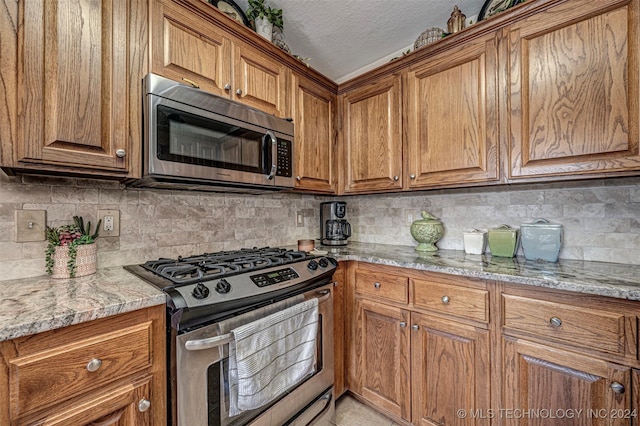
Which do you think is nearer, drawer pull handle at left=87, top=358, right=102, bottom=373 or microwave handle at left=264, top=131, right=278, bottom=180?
drawer pull handle at left=87, top=358, right=102, bottom=373

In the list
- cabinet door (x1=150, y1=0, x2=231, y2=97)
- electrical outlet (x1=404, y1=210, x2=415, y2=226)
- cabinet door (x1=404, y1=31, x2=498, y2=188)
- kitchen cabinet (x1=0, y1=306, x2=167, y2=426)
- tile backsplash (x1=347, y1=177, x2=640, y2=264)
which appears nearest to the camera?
kitchen cabinet (x1=0, y1=306, x2=167, y2=426)

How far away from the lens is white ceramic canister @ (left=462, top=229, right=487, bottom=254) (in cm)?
169

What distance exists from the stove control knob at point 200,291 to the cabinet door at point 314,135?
0.99 metres

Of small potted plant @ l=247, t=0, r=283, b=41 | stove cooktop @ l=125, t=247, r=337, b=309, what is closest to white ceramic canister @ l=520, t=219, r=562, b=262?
stove cooktop @ l=125, t=247, r=337, b=309

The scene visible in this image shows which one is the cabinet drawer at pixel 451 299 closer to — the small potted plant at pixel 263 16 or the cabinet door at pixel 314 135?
the cabinet door at pixel 314 135

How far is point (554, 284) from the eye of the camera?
41.5 inches

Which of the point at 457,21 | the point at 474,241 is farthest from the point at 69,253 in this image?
the point at 457,21

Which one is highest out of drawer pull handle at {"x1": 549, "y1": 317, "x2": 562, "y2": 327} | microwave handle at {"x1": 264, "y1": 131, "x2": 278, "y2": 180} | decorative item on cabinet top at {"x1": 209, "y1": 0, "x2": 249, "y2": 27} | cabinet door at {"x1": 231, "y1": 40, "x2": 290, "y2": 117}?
decorative item on cabinet top at {"x1": 209, "y1": 0, "x2": 249, "y2": 27}

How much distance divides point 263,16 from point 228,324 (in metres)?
1.75

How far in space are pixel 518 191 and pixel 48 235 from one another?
242cm

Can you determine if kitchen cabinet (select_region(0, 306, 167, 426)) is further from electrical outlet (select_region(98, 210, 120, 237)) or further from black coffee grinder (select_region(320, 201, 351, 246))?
black coffee grinder (select_region(320, 201, 351, 246))

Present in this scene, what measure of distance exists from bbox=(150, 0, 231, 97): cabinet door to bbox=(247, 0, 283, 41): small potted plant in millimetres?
339

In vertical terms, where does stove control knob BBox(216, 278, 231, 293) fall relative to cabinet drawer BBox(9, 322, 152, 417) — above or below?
above

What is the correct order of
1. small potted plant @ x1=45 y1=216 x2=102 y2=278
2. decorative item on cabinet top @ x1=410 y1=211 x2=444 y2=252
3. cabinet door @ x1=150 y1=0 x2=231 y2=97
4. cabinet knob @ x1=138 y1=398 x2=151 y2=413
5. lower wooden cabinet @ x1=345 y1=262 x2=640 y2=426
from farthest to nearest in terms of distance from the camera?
decorative item on cabinet top @ x1=410 y1=211 x2=444 y2=252 < cabinet door @ x1=150 y1=0 x2=231 y2=97 < small potted plant @ x1=45 y1=216 x2=102 y2=278 < lower wooden cabinet @ x1=345 y1=262 x2=640 y2=426 < cabinet knob @ x1=138 y1=398 x2=151 y2=413
